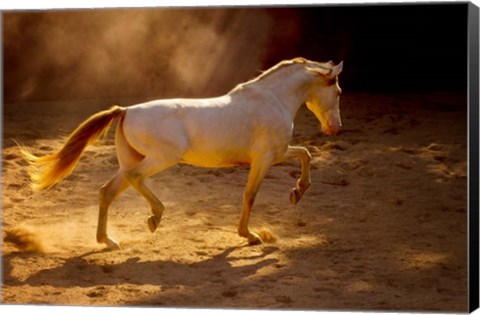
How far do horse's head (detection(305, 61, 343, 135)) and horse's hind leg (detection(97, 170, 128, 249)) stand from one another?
1342 mm

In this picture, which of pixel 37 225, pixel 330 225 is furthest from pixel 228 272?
pixel 37 225

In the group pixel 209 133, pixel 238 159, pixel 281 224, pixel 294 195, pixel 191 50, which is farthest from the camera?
pixel 191 50

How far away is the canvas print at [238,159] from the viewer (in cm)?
540

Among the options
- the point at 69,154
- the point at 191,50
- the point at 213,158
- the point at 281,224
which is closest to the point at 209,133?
the point at 213,158

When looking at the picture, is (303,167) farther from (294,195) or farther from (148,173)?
(148,173)

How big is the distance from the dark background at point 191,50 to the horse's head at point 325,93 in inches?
13.2

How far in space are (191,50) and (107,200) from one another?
1.50 m

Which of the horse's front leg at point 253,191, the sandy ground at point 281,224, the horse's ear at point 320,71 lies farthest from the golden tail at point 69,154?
the horse's ear at point 320,71

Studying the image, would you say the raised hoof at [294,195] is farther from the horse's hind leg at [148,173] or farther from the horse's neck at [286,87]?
the horse's hind leg at [148,173]

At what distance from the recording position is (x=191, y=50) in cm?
689

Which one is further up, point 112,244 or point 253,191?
point 253,191

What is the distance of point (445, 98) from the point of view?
6477 millimetres

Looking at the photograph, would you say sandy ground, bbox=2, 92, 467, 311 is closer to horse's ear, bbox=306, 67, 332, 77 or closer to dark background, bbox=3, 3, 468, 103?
dark background, bbox=3, 3, 468, 103

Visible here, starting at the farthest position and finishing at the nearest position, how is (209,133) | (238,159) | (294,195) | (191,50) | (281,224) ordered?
1. (191,50)
2. (281,224)
3. (294,195)
4. (238,159)
5. (209,133)
